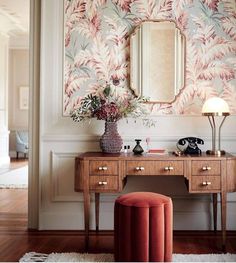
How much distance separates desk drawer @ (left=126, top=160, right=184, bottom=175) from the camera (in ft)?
9.48

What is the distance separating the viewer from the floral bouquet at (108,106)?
3.12 meters

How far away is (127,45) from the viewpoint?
11.3 ft

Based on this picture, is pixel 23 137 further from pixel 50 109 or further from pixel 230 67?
pixel 230 67

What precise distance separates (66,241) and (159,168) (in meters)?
1.05

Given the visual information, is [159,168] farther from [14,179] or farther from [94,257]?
[14,179]

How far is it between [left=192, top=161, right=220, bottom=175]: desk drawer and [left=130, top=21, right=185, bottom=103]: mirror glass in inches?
31.4

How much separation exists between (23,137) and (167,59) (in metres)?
6.63

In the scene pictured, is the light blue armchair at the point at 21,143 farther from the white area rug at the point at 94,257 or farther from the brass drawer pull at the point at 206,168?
the brass drawer pull at the point at 206,168

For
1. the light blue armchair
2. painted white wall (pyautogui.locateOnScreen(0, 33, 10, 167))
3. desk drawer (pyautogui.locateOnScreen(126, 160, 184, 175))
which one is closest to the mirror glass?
desk drawer (pyautogui.locateOnScreen(126, 160, 184, 175))

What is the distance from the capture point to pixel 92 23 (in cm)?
344

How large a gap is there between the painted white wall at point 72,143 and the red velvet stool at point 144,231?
1.00 metres

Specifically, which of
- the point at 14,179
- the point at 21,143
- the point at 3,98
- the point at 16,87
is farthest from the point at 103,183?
the point at 16,87

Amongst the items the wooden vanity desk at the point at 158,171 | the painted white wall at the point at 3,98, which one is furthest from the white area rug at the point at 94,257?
the painted white wall at the point at 3,98

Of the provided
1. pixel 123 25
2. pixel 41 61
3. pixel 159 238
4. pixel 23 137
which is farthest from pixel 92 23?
pixel 23 137
